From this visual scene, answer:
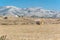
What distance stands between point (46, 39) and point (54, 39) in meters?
0.95

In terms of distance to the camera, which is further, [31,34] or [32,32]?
[32,32]

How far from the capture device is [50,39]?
23375 mm

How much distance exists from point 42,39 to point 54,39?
4.44 feet

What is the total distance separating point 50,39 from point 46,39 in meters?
0.45

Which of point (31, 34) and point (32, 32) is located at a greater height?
point (31, 34)

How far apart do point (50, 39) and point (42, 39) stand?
0.88 meters

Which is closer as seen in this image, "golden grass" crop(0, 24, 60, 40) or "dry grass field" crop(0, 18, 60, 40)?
"golden grass" crop(0, 24, 60, 40)

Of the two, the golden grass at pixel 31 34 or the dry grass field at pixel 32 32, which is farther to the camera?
the dry grass field at pixel 32 32

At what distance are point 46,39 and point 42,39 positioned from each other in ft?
1.45

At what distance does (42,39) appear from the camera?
23.4 m
